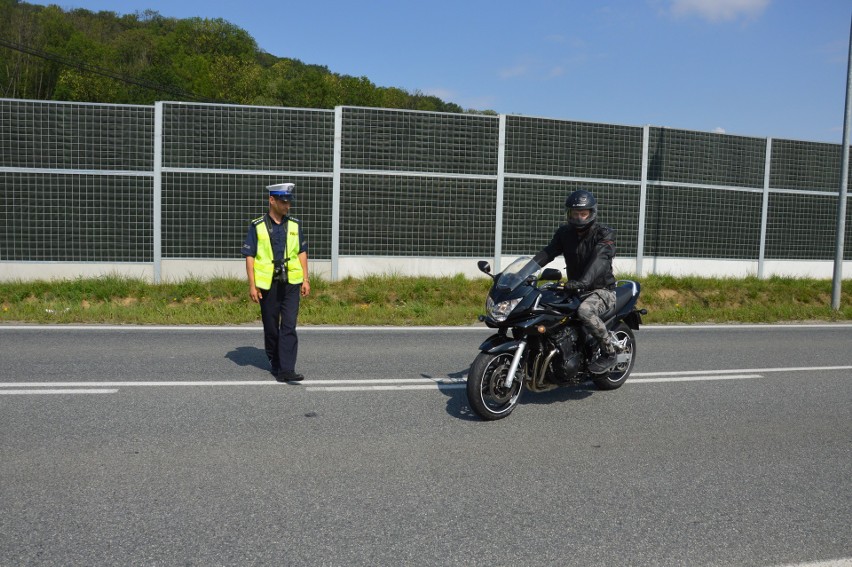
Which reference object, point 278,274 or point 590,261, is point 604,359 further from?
point 278,274

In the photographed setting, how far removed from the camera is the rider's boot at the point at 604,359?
6.77 metres

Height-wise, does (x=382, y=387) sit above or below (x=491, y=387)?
below

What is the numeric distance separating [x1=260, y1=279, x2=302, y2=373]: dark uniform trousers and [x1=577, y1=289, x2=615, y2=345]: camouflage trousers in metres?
2.80

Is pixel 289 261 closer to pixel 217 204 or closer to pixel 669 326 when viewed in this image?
pixel 669 326

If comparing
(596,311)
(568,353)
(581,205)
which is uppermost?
(581,205)

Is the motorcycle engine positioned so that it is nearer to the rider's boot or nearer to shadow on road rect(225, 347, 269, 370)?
the rider's boot

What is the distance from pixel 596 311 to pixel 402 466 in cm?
249

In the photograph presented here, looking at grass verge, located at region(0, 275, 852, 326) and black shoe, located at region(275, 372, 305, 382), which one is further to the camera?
grass verge, located at region(0, 275, 852, 326)

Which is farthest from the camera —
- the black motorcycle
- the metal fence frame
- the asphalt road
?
the metal fence frame

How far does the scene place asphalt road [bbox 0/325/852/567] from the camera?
393 centimetres

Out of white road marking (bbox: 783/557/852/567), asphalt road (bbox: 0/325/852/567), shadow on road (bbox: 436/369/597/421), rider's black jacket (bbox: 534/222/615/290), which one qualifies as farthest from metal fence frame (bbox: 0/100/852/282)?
white road marking (bbox: 783/557/852/567)

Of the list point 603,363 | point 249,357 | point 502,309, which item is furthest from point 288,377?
point 603,363

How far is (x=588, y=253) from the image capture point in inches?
273

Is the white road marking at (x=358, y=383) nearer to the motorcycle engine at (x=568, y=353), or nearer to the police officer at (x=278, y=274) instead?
the police officer at (x=278, y=274)
